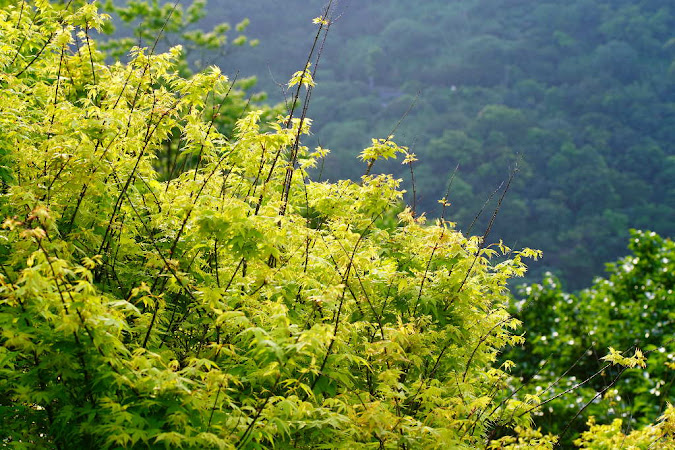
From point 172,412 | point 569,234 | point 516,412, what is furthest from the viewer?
point 569,234

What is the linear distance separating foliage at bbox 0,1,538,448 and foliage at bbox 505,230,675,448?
16.9 feet

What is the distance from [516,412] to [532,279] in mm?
39884

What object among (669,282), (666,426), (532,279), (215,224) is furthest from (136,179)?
(532,279)

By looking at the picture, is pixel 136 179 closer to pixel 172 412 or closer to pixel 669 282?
pixel 172 412

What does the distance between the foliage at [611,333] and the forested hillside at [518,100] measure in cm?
2130

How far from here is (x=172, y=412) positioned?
2873mm

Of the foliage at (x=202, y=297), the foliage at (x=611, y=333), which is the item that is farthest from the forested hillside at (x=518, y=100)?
the foliage at (x=202, y=297)

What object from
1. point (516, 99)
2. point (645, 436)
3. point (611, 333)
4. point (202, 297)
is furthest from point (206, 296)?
point (516, 99)

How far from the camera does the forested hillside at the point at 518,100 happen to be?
46.0m

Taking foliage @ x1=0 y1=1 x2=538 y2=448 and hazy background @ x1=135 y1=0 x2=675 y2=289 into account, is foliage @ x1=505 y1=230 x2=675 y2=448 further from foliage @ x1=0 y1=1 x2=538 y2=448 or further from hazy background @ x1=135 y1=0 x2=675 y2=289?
hazy background @ x1=135 y1=0 x2=675 y2=289

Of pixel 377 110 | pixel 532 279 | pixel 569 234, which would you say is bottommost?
pixel 532 279

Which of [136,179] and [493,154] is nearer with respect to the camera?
[136,179]

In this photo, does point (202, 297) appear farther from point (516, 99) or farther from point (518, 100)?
point (516, 99)

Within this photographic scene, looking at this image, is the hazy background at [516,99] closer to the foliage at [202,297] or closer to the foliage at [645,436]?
the foliage at [645,436]
